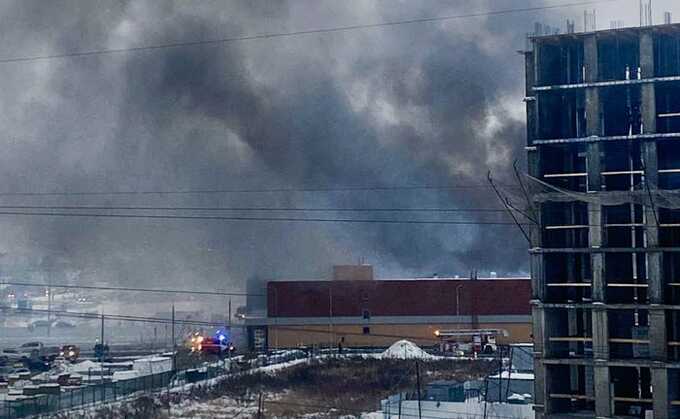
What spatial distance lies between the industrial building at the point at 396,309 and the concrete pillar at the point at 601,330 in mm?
30164

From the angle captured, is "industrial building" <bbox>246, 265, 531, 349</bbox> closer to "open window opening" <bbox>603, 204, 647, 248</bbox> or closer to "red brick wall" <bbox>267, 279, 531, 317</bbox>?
"red brick wall" <bbox>267, 279, 531, 317</bbox>

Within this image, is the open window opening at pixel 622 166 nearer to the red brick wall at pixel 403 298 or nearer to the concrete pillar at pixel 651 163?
the concrete pillar at pixel 651 163

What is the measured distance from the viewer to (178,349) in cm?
4084

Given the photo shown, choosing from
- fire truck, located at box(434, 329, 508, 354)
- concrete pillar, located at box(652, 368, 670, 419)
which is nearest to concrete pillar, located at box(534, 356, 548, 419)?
concrete pillar, located at box(652, 368, 670, 419)

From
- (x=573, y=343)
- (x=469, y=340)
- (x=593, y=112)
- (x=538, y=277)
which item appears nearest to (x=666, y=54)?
(x=593, y=112)

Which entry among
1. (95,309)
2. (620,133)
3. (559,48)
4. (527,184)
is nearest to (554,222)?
(527,184)

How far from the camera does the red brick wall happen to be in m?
40.0

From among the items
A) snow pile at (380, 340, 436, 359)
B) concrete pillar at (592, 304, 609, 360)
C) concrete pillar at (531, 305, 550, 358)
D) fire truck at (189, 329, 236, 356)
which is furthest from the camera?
fire truck at (189, 329, 236, 356)

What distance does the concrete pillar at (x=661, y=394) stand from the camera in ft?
30.7

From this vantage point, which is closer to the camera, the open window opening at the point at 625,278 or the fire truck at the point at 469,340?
the open window opening at the point at 625,278

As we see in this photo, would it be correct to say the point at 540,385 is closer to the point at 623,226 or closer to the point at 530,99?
the point at 623,226

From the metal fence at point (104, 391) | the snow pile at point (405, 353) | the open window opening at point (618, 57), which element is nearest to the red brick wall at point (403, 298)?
the snow pile at point (405, 353)

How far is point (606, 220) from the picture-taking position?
393 inches

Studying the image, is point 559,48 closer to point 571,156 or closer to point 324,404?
point 571,156
